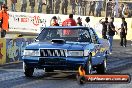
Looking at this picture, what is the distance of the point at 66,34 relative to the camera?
12406 millimetres

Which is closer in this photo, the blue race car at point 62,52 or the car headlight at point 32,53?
the blue race car at point 62,52

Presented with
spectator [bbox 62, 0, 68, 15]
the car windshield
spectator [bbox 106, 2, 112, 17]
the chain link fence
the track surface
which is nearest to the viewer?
the track surface

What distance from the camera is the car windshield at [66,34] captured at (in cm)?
1223

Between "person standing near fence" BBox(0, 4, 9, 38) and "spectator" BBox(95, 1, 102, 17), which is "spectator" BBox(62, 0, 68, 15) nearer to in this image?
"spectator" BBox(95, 1, 102, 17)

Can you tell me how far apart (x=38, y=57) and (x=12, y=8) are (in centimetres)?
2442

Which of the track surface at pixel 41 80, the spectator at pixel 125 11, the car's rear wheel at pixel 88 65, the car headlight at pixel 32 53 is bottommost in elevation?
the track surface at pixel 41 80

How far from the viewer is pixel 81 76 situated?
448 centimetres


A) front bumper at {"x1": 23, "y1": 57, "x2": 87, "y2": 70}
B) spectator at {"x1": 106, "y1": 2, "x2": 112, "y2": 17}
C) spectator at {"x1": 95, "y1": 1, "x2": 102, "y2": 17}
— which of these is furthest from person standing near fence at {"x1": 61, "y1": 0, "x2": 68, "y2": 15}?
front bumper at {"x1": 23, "y1": 57, "x2": 87, "y2": 70}

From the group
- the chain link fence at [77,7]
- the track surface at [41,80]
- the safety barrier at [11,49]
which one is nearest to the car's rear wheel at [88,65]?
the track surface at [41,80]

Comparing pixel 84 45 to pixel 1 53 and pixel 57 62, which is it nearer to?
→ pixel 57 62

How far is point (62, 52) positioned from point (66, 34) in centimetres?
135

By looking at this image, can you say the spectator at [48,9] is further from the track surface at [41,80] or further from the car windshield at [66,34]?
the car windshield at [66,34]

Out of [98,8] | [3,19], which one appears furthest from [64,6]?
[3,19]

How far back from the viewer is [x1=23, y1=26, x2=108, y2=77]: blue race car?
439 inches
